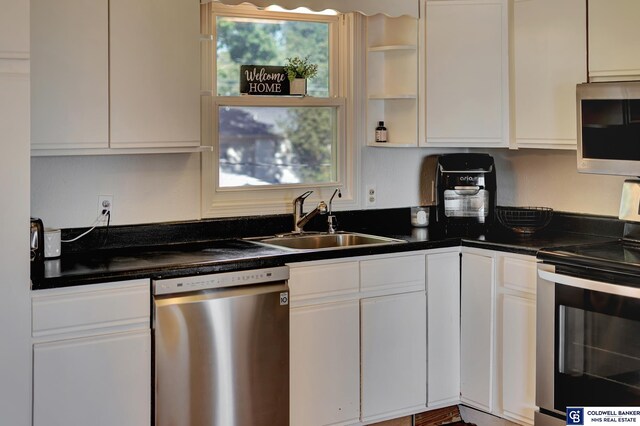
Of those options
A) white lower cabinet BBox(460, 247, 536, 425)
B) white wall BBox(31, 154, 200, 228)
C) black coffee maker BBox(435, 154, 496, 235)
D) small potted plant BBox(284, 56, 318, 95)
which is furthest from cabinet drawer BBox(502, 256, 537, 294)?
white wall BBox(31, 154, 200, 228)

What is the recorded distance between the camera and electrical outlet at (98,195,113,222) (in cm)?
362

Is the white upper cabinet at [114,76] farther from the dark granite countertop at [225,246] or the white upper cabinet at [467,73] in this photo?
the white upper cabinet at [467,73]

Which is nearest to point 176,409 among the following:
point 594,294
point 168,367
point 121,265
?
point 168,367

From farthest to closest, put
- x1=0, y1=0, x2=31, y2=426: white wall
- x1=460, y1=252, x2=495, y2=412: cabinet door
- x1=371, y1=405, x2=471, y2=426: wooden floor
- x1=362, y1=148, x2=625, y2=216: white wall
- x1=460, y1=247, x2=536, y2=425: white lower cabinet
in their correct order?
x1=362, y1=148, x2=625, y2=216: white wall
x1=371, y1=405, x2=471, y2=426: wooden floor
x1=460, y1=252, x2=495, y2=412: cabinet door
x1=460, y1=247, x2=536, y2=425: white lower cabinet
x1=0, y1=0, x2=31, y2=426: white wall

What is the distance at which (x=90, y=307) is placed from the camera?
305 centimetres

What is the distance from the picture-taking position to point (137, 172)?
3715 mm

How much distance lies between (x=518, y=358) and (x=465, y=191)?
0.94 m

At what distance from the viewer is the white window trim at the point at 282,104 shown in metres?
3.92

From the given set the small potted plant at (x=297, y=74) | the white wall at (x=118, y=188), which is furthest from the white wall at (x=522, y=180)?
the white wall at (x=118, y=188)

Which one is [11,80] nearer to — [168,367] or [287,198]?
[168,367]

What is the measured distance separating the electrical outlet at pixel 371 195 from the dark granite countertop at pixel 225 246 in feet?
0.22

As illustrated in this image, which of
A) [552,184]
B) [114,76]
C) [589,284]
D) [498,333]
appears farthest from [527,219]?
[114,76]

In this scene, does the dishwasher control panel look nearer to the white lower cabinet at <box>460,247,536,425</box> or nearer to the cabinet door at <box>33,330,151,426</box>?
A: the cabinet door at <box>33,330,151,426</box>

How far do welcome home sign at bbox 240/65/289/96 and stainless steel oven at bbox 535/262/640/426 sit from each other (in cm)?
150
